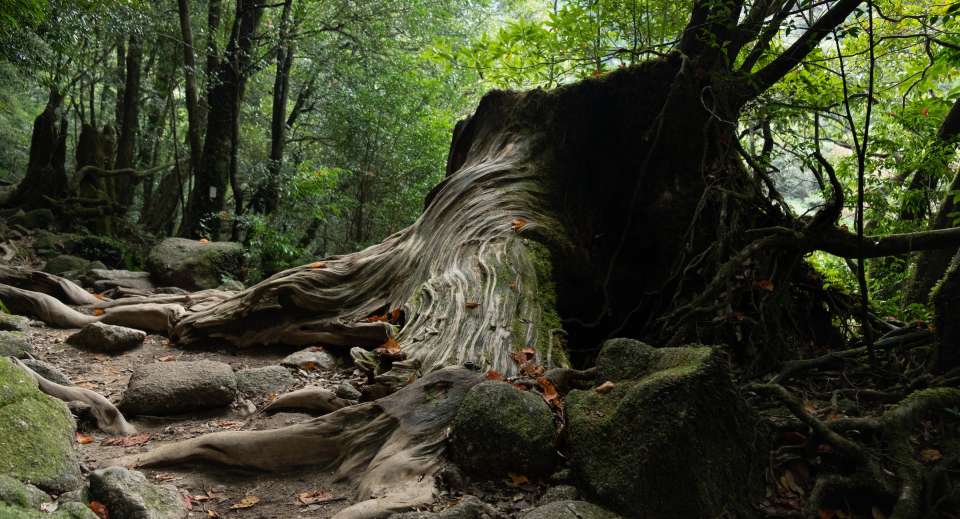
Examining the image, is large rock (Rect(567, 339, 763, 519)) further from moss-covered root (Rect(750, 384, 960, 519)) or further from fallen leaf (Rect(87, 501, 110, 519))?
fallen leaf (Rect(87, 501, 110, 519))

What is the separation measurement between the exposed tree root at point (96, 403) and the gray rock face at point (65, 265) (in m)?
5.85

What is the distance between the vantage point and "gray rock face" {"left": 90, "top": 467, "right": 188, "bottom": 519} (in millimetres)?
2479

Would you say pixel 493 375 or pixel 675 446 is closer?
pixel 675 446

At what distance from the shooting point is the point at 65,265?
8.84 meters

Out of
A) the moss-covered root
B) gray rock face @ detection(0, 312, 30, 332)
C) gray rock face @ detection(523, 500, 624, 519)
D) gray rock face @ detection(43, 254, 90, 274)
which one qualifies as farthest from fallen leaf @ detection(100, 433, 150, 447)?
gray rock face @ detection(43, 254, 90, 274)

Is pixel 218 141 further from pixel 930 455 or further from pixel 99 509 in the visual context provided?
pixel 930 455

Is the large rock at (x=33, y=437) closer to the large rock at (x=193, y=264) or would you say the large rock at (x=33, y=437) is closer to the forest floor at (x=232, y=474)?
the forest floor at (x=232, y=474)

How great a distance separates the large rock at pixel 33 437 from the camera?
2.54 metres

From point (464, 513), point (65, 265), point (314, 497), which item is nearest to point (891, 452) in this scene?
point (464, 513)

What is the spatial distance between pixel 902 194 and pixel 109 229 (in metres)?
13.3

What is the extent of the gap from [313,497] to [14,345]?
2.67m

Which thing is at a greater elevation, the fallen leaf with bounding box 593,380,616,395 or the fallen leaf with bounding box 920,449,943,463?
the fallen leaf with bounding box 593,380,616,395

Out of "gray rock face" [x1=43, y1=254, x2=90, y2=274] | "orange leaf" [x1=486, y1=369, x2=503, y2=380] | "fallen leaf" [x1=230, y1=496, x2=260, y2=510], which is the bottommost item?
"fallen leaf" [x1=230, y1=496, x2=260, y2=510]

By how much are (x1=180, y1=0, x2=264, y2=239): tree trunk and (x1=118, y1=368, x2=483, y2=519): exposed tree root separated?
319 inches
